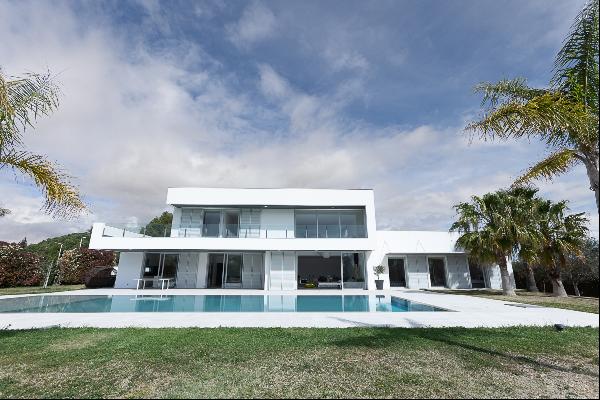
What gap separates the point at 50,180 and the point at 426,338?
8.32 metres

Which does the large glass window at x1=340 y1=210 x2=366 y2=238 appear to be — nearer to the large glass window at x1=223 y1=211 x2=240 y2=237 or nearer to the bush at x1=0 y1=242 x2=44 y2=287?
the large glass window at x1=223 y1=211 x2=240 y2=237

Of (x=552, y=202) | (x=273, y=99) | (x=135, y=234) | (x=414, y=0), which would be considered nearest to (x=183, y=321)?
(x=273, y=99)

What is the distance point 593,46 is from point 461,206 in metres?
15.3

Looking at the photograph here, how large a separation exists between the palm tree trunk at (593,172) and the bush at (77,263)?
30.6m

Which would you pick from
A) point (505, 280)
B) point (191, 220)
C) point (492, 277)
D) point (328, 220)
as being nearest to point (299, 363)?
point (505, 280)

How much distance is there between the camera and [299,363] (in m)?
4.64

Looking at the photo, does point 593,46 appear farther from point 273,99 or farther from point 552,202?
point 552,202

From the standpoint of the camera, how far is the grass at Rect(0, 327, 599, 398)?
366cm

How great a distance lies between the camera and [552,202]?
17.5m

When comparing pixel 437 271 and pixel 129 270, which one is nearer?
pixel 129 270

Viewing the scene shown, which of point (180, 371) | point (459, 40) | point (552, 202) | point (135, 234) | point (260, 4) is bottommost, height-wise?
point (180, 371)

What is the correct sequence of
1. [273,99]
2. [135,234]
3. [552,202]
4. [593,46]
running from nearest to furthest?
[593,46] → [273,99] → [552,202] → [135,234]

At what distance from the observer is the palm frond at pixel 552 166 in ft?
17.7

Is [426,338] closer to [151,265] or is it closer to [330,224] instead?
[330,224]
